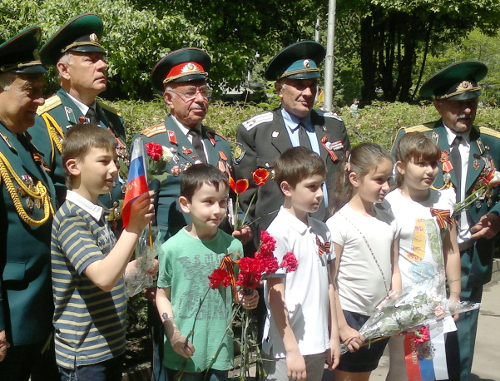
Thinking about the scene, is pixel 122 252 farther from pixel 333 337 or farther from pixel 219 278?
pixel 333 337

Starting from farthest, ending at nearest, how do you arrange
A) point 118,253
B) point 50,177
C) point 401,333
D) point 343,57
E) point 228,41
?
point 343,57 → point 228,41 → point 401,333 → point 50,177 → point 118,253

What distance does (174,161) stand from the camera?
346 centimetres

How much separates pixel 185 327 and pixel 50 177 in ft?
3.28

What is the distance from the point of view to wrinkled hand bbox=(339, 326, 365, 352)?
3234 millimetres

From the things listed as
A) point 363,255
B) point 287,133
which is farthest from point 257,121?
point 363,255

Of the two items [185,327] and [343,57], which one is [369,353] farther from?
[343,57]

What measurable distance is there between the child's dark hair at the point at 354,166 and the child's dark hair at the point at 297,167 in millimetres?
361

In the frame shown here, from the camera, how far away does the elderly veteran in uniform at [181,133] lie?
134 inches

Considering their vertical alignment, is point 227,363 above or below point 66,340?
below

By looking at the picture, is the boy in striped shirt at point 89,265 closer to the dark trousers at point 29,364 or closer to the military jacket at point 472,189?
the dark trousers at point 29,364

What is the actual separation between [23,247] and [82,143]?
0.52 m

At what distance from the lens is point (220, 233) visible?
3078 millimetres

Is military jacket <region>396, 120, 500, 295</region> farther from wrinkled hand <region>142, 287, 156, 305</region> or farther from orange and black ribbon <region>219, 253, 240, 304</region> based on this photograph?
wrinkled hand <region>142, 287, 156, 305</region>

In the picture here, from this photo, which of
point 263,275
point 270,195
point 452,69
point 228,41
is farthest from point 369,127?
point 228,41
